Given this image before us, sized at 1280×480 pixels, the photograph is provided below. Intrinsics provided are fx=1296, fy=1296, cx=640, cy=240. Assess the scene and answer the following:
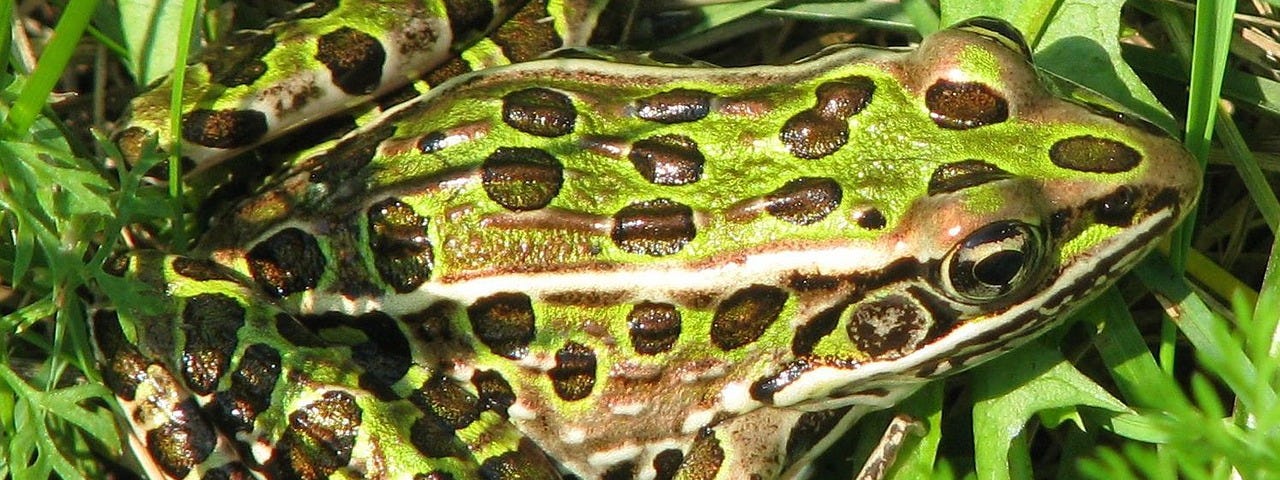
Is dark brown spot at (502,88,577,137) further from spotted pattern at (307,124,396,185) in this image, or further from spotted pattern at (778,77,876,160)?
spotted pattern at (778,77,876,160)

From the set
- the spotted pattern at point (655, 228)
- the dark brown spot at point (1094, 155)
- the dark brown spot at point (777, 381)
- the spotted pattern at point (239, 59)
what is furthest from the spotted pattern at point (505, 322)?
the dark brown spot at point (1094, 155)

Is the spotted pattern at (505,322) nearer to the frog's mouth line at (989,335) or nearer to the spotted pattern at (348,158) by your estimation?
the spotted pattern at (348,158)

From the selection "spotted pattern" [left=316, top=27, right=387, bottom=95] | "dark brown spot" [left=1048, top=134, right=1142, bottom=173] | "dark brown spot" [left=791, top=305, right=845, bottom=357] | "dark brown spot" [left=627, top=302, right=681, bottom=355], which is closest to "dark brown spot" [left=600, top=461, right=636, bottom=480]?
"dark brown spot" [left=627, top=302, right=681, bottom=355]

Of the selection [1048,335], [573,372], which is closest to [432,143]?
[573,372]

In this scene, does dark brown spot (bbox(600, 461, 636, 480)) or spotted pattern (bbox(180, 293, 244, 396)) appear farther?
dark brown spot (bbox(600, 461, 636, 480))

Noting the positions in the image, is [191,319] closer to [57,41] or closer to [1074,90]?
[57,41]

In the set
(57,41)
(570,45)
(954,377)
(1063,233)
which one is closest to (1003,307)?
(1063,233)
